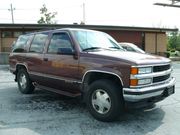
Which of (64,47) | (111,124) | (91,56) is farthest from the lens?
(64,47)

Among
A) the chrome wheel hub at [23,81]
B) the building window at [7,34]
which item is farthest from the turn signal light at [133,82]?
the building window at [7,34]

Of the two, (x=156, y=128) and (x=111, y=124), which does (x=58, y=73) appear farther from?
(x=156, y=128)

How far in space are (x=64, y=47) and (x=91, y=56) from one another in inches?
39.2

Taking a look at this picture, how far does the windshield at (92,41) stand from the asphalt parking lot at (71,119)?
153 cm

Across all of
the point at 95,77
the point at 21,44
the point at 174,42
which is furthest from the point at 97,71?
the point at 174,42

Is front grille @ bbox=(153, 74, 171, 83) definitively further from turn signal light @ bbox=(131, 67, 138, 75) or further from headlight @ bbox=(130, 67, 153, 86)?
turn signal light @ bbox=(131, 67, 138, 75)

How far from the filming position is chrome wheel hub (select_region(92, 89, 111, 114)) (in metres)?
5.71

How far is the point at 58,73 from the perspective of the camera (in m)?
6.84

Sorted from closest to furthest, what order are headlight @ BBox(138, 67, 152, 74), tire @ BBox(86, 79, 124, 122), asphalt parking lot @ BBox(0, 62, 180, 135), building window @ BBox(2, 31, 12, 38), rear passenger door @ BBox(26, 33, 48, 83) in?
asphalt parking lot @ BBox(0, 62, 180, 135)
headlight @ BBox(138, 67, 152, 74)
tire @ BBox(86, 79, 124, 122)
rear passenger door @ BBox(26, 33, 48, 83)
building window @ BBox(2, 31, 12, 38)

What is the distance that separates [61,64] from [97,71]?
1.22 m

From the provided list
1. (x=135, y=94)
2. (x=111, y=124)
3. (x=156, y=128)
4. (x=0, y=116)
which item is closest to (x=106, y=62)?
(x=135, y=94)

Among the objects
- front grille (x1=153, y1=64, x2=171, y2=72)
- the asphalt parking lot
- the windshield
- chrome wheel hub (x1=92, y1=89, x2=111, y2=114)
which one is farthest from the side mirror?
front grille (x1=153, y1=64, x2=171, y2=72)

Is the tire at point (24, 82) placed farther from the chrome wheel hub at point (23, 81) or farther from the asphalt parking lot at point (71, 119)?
the asphalt parking lot at point (71, 119)

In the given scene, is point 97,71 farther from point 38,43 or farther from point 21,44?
point 21,44
